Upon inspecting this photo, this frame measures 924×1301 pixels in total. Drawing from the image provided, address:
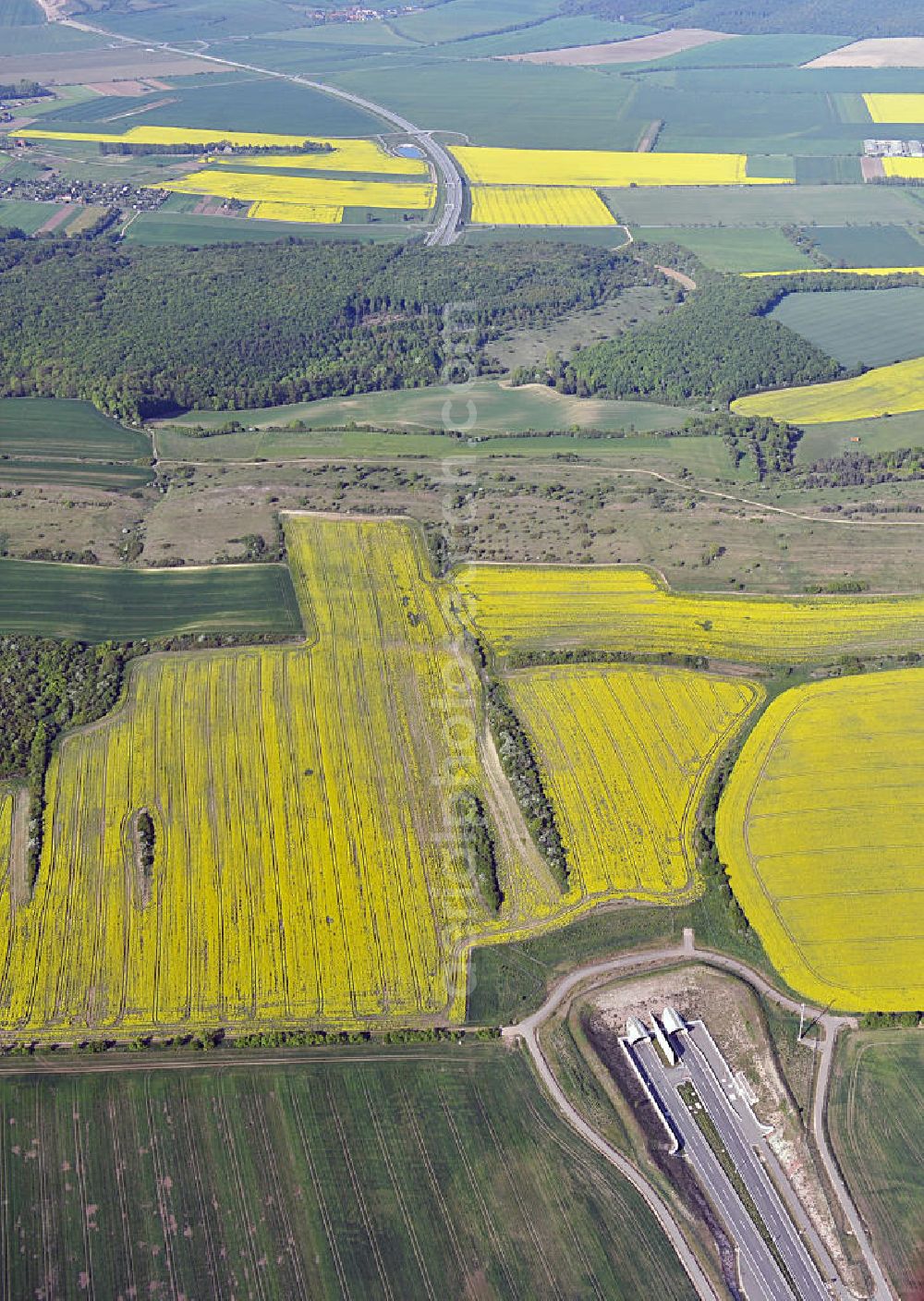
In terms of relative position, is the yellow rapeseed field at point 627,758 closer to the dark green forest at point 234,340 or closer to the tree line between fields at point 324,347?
the tree line between fields at point 324,347

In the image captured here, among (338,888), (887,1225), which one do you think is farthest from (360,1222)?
(887,1225)

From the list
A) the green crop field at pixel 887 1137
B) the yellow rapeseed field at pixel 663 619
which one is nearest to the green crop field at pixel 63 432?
the yellow rapeseed field at pixel 663 619

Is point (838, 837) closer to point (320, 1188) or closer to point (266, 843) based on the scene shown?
point (266, 843)

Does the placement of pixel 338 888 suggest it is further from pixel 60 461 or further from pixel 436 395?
pixel 436 395

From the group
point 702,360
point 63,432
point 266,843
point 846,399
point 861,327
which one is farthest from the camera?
point 861,327

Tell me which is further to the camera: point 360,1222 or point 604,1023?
point 604,1023

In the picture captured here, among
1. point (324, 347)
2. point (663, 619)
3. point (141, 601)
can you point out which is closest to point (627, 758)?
point (663, 619)

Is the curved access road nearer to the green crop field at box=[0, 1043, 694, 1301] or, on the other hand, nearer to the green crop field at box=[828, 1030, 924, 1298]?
the green crop field at box=[828, 1030, 924, 1298]
